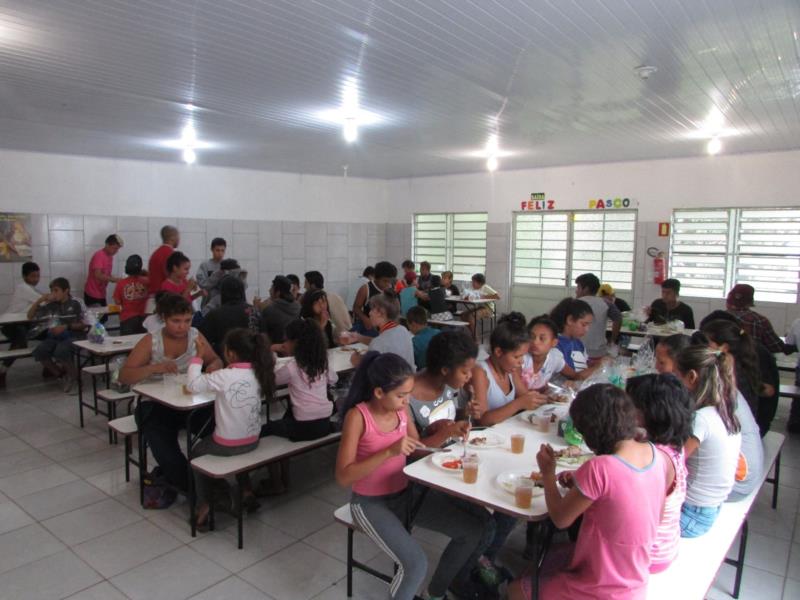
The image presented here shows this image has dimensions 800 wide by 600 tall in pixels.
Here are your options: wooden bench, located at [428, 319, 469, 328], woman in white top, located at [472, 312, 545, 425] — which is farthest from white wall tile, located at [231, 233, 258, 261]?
woman in white top, located at [472, 312, 545, 425]

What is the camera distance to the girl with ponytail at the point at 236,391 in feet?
11.1

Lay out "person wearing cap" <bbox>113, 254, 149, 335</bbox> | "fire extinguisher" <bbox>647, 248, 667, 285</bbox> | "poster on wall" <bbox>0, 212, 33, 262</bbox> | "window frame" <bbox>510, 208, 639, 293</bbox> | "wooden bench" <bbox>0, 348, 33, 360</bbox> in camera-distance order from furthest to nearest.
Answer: "window frame" <bbox>510, 208, 639, 293</bbox>
"fire extinguisher" <bbox>647, 248, 667, 285</bbox>
"poster on wall" <bbox>0, 212, 33, 262</bbox>
"wooden bench" <bbox>0, 348, 33, 360</bbox>
"person wearing cap" <bbox>113, 254, 149, 335</bbox>

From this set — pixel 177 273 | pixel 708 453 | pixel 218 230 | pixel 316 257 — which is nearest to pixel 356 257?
pixel 316 257

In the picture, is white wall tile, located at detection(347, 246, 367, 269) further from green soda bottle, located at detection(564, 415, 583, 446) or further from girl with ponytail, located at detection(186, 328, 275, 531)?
green soda bottle, located at detection(564, 415, 583, 446)

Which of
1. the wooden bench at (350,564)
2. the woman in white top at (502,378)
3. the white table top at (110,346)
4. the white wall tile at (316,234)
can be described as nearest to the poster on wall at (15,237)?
the white table top at (110,346)

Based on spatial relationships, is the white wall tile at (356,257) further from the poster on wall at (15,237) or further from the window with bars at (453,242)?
the poster on wall at (15,237)

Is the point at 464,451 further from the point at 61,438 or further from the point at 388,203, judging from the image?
the point at 388,203

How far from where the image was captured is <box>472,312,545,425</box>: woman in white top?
329 centimetres

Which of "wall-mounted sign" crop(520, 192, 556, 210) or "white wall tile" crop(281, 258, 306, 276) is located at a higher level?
"wall-mounted sign" crop(520, 192, 556, 210)

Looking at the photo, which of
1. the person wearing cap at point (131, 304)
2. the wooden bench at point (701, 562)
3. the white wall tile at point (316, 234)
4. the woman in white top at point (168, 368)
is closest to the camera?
the wooden bench at point (701, 562)

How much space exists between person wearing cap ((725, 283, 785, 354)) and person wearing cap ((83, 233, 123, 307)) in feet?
25.4

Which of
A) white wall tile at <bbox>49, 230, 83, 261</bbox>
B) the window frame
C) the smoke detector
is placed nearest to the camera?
the smoke detector

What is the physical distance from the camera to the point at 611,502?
6.32 feet

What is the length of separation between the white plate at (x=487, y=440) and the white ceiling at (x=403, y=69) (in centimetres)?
229
